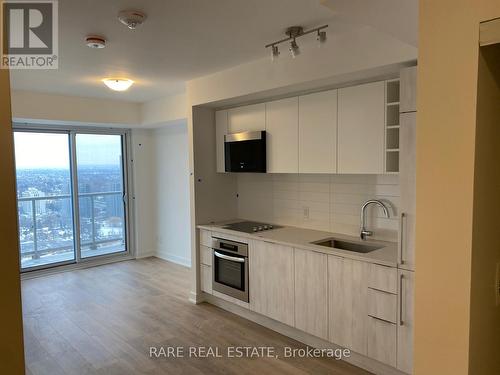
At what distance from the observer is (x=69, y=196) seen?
599 centimetres

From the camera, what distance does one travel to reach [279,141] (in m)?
3.75

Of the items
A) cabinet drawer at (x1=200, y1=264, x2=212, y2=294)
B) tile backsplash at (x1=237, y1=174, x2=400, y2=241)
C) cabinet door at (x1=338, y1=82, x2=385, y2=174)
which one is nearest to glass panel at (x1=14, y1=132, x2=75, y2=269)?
cabinet drawer at (x1=200, y1=264, x2=212, y2=294)

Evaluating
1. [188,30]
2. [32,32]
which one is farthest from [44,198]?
[188,30]

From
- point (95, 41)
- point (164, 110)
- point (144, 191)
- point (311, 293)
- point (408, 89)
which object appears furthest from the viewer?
point (144, 191)

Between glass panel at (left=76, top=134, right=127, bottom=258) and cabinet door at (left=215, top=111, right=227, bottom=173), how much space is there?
9.06ft

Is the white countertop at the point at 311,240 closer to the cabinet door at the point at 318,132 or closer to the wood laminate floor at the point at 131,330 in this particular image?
the cabinet door at the point at 318,132

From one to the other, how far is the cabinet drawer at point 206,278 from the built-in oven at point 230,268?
0.29ft

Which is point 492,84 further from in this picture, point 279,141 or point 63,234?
point 63,234

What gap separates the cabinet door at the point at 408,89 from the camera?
8.30ft

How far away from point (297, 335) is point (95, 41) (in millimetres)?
3122

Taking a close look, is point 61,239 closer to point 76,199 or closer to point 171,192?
point 76,199

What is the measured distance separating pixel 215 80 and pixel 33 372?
324 centimetres

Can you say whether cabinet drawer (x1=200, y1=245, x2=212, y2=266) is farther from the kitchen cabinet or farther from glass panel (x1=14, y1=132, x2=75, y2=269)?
glass panel (x1=14, y1=132, x2=75, y2=269)

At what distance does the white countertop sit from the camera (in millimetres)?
2799
